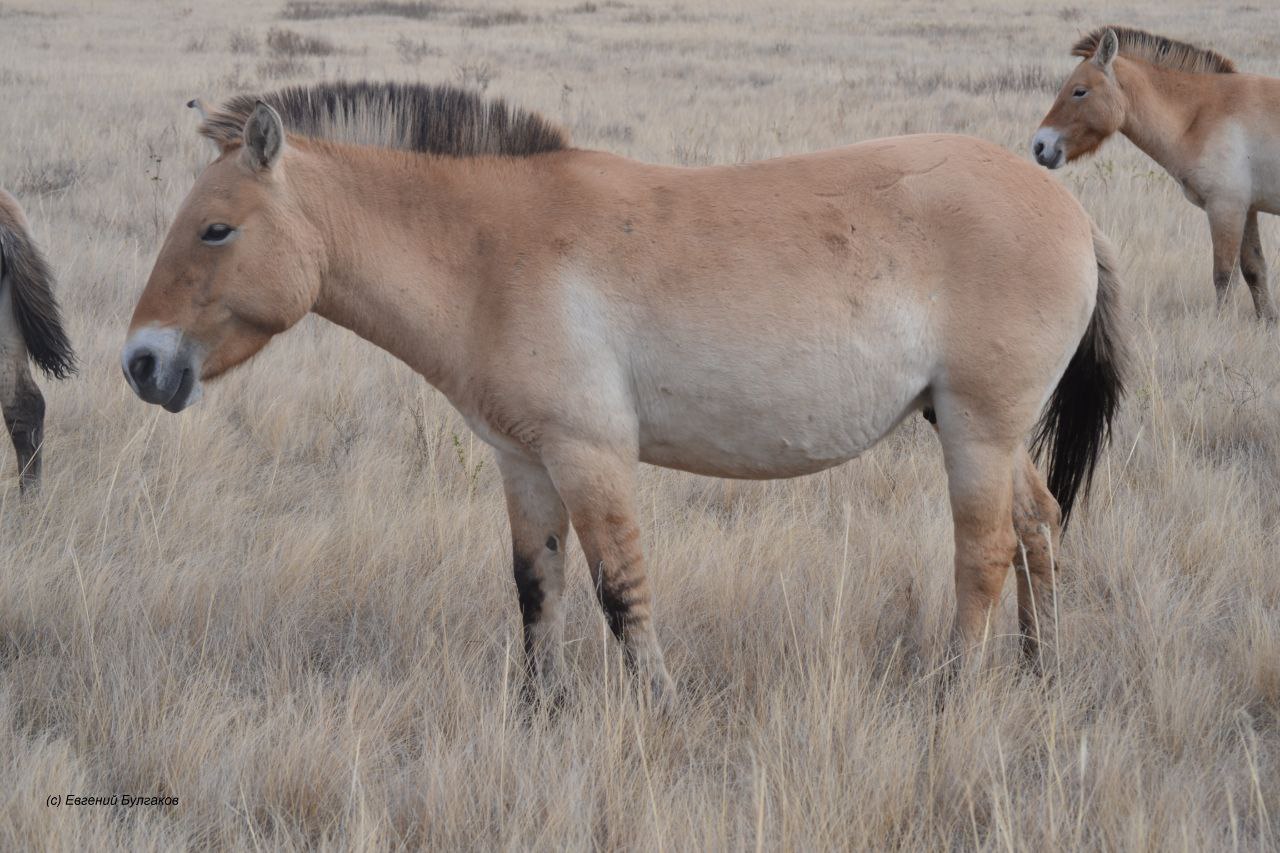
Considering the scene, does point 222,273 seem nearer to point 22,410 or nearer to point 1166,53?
point 22,410

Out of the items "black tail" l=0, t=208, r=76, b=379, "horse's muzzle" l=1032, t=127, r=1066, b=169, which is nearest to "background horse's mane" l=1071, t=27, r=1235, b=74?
"horse's muzzle" l=1032, t=127, r=1066, b=169

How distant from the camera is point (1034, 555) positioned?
3.73 meters

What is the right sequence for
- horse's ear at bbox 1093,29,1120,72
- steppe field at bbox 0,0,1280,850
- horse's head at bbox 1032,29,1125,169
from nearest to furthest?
steppe field at bbox 0,0,1280,850
horse's ear at bbox 1093,29,1120,72
horse's head at bbox 1032,29,1125,169

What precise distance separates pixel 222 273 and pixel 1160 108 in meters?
7.18

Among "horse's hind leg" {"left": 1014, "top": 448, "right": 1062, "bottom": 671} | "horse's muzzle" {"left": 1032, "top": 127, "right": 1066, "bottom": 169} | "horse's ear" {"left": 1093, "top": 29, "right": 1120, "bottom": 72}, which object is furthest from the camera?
"horse's muzzle" {"left": 1032, "top": 127, "right": 1066, "bottom": 169}

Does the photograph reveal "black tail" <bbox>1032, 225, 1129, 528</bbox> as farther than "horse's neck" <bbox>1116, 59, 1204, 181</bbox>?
No

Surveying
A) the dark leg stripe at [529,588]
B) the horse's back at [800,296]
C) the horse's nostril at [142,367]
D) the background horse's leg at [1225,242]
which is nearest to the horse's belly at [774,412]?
the horse's back at [800,296]

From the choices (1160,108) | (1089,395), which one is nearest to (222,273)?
(1089,395)

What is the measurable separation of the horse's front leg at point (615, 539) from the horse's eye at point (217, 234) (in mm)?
1129

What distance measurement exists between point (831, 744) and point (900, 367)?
1.13m

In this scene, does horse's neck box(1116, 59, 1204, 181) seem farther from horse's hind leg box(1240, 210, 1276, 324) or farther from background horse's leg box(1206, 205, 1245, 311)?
horse's hind leg box(1240, 210, 1276, 324)

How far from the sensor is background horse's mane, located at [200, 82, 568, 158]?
3.44m

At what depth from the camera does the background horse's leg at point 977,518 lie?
3.33 meters

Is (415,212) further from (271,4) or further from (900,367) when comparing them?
(271,4)
